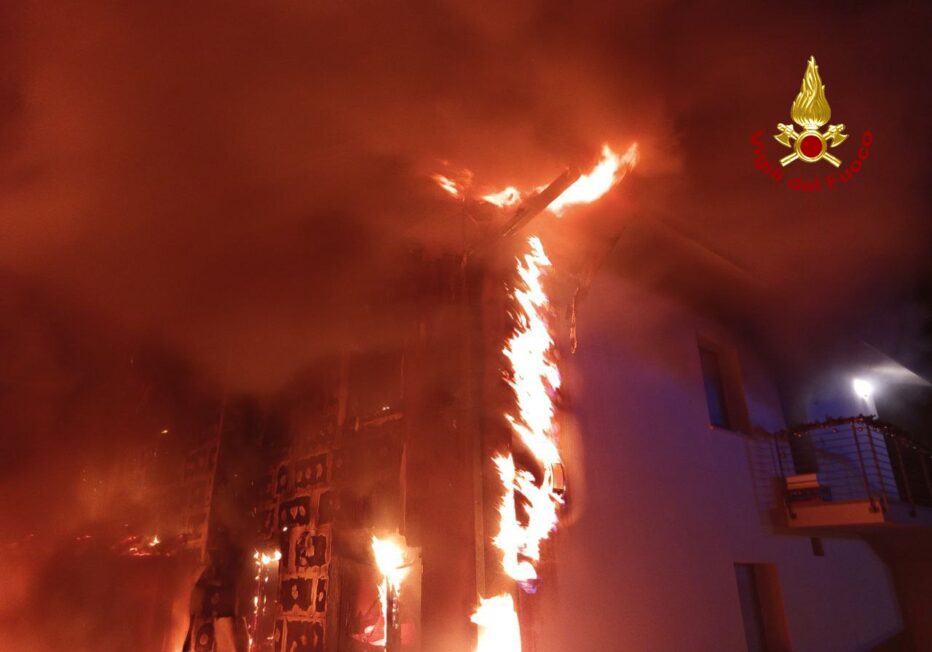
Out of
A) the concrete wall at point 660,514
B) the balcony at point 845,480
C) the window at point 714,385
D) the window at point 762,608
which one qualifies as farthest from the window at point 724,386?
the window at point 762,608

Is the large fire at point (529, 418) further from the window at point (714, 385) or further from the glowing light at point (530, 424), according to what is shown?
the window at point (714, 385)

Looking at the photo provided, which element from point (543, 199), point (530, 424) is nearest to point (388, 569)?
point (530, 424)

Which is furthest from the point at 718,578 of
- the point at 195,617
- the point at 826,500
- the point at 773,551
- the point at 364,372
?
the point at 195,617

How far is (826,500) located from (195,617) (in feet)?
25.6

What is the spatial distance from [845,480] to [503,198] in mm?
8052

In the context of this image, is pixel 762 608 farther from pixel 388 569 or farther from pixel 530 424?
pixel 388 569

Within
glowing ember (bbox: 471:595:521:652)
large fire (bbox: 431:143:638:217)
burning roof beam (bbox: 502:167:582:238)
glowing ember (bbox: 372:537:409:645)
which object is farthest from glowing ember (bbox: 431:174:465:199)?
glowing ember (bbox: 471:595:521:652)

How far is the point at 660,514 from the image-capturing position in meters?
5.68

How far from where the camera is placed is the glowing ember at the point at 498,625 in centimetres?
377

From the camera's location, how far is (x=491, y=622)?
150 inches

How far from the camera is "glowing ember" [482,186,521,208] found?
495 centimetres

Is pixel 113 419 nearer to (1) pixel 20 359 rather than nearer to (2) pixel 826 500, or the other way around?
(1) pixel 20 359

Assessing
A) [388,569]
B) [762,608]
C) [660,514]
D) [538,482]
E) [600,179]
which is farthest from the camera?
[762,608]

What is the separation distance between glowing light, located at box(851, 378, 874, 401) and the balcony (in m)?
1.24
